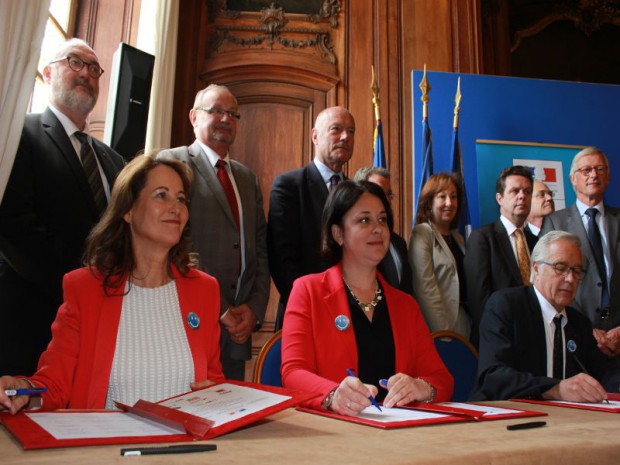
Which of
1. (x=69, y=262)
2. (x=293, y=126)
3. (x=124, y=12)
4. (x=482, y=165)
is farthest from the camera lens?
(x=293, y=126)

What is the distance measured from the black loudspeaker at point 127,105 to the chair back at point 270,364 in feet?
6.68

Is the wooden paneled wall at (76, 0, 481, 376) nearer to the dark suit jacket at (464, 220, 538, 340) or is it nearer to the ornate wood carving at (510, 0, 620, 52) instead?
the ornate wood carving at (510, 0, 620, 52)

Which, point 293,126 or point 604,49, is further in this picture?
point 604,49

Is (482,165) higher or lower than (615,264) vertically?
higher

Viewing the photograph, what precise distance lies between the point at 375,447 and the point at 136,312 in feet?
3.17

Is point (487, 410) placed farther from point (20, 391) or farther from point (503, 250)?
point (503, 250)

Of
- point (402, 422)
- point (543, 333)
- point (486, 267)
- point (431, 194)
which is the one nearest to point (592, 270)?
point (486, 267)

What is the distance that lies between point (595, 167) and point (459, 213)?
826 millimetres

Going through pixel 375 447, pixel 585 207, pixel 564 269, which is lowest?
pixel 375 447

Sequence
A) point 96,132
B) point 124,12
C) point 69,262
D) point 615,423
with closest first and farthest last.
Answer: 1. point 615,423
2. point 69,262
3. point 96,132
4. point 124,12

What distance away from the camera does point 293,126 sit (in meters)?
5.47

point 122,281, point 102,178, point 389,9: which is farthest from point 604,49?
point 122,281

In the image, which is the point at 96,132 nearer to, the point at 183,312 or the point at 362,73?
the point at 362,73

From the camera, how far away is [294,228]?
9.43 feet
